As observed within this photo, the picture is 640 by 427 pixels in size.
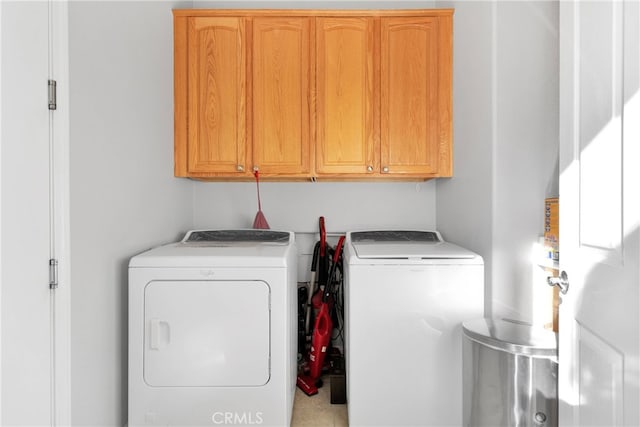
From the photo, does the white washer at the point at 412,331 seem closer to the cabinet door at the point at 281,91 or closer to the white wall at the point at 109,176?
the cabinet door at the point at 281,91

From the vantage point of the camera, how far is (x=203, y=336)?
147cm

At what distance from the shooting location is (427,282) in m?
1.58

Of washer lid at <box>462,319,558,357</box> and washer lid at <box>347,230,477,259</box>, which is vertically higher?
washer lid at <box>347,230,477,259</box>

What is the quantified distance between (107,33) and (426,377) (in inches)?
83.1

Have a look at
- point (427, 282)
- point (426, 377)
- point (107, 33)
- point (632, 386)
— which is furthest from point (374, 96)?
point (632, 386)

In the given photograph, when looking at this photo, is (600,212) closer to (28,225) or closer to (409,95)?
(409,95)

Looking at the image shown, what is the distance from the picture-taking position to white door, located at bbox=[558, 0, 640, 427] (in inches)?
34.8

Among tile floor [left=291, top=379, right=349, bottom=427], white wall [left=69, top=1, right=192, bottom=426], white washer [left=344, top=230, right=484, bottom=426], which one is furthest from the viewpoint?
tile floor [left=291, top=379, right=349, bottom=427]

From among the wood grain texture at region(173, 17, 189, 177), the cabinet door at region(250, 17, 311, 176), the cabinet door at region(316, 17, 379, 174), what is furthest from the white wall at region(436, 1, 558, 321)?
the wood grain texture at region(173, 17, 189, 177)

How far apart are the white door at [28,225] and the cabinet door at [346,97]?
1330mm

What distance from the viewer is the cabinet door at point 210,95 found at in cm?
209

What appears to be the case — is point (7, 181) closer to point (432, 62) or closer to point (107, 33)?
point (107, 33)

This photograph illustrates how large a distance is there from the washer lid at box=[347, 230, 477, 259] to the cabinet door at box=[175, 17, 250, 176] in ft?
2.97

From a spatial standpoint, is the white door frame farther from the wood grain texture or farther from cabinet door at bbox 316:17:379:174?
cabinet door at bbox 316:17:379:174
